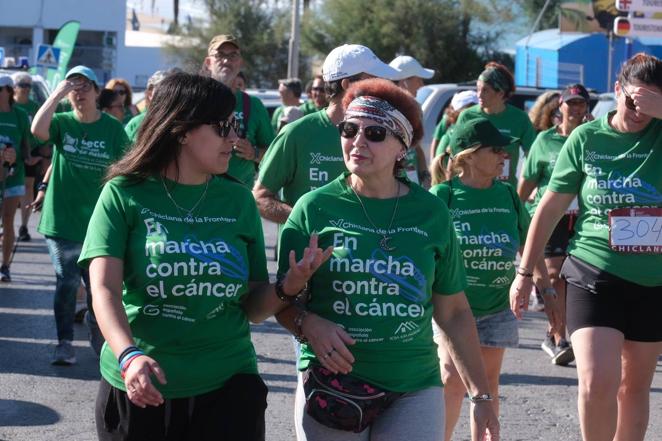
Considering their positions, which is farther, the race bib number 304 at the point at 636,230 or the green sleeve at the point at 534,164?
the green sleeve at the point at 534,164

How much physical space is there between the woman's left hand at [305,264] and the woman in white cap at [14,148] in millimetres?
8218

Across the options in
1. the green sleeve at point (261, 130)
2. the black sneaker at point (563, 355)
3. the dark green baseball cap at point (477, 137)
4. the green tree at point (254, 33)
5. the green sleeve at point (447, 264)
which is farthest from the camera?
the green tree at point (254, 33)

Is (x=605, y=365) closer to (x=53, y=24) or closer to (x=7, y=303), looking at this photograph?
(x=7, y=303)

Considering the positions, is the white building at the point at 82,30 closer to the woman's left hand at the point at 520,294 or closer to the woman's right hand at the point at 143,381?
the woman's left hand at the point at 520,294

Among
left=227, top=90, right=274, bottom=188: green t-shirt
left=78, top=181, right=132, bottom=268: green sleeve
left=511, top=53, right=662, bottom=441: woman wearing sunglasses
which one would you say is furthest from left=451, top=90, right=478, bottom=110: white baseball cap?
left=78, top=181, right=132, bottom=268: green sleeve

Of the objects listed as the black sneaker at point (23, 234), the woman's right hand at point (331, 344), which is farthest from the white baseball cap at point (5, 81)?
the woman's right hand at point (331, 344)

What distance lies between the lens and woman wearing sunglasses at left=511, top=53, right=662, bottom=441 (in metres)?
5.17

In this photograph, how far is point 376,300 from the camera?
12.6ft

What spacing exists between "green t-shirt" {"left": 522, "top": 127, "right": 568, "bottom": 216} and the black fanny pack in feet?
17.9

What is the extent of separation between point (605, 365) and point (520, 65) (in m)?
30.3

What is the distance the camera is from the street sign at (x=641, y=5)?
19.7 m

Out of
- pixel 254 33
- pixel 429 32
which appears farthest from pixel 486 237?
pixel 254 33

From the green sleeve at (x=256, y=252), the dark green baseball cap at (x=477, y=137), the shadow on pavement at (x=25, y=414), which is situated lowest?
the shadow on pavement at (x=25, y=414)

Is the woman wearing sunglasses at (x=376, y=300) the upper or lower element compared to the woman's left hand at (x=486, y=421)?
upper
